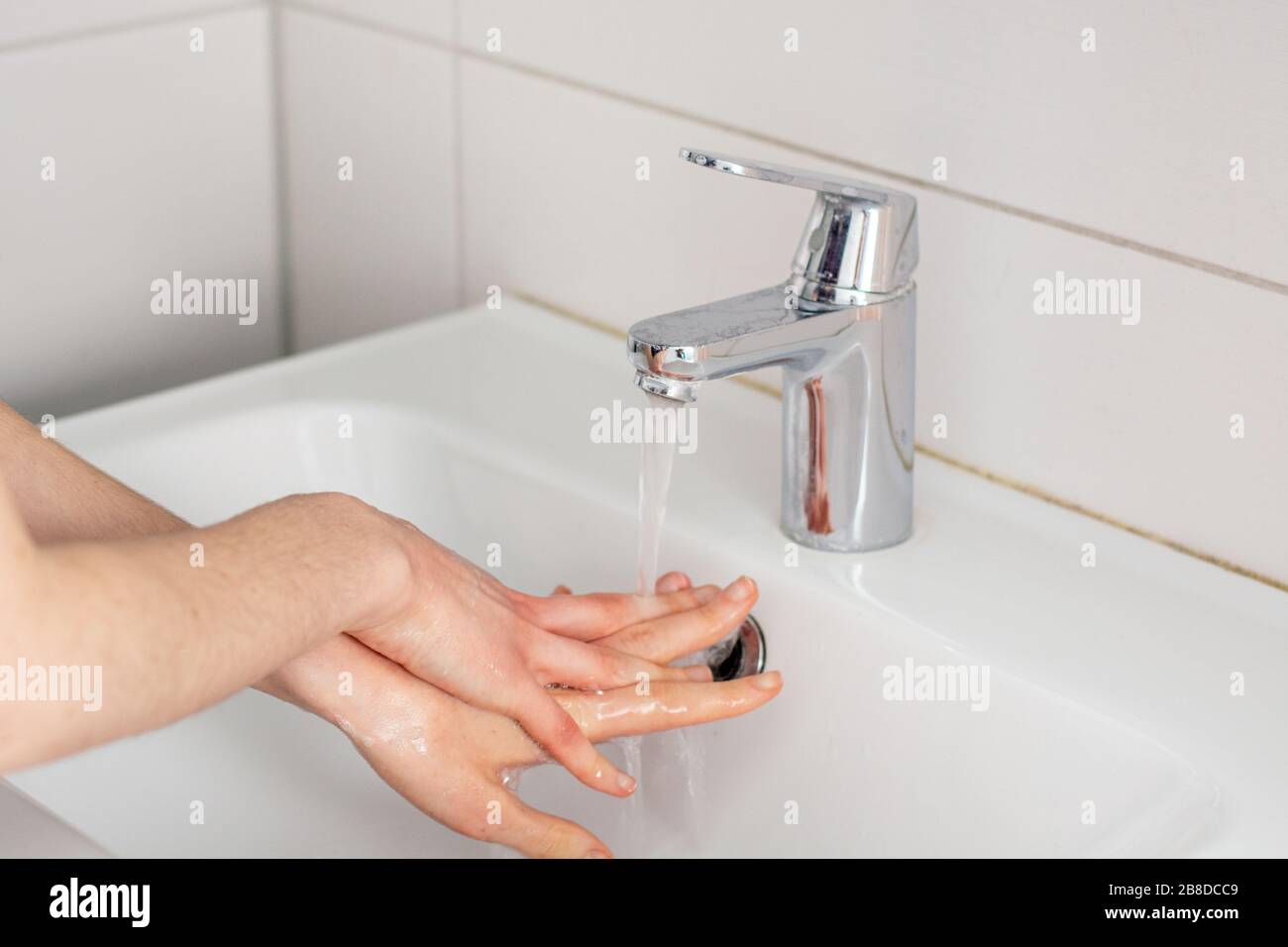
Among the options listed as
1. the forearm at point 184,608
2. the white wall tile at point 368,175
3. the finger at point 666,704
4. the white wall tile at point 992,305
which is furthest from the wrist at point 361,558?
the white wall tile at point 368,175

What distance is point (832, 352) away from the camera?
2.08 feet

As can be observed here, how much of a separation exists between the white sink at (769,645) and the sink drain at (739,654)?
10 millimetres

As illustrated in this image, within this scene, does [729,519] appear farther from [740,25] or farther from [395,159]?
[395,159]

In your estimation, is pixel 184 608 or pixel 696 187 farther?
pixel 696 187

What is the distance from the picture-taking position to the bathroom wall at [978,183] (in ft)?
2.01

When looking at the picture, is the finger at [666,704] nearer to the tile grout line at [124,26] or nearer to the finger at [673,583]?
the finger at [673,583]

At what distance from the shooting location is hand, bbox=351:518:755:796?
606 millimetres

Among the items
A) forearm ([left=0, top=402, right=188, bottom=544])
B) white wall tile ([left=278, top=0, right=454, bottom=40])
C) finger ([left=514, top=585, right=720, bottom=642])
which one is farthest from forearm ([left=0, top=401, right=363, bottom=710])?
white wall tile ([left=278, top=0, right=454, bottom=40])

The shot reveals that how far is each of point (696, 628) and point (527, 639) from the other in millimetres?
72

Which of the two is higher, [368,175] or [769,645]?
[368,175]

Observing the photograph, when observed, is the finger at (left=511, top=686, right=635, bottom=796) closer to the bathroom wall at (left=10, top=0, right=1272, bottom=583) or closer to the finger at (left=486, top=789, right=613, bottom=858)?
the finger at (left=486, top=789, right=613, bottom=858)

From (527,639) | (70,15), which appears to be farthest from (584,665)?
(70,15)

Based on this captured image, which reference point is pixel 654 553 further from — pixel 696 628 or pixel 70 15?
pixel 70 15
